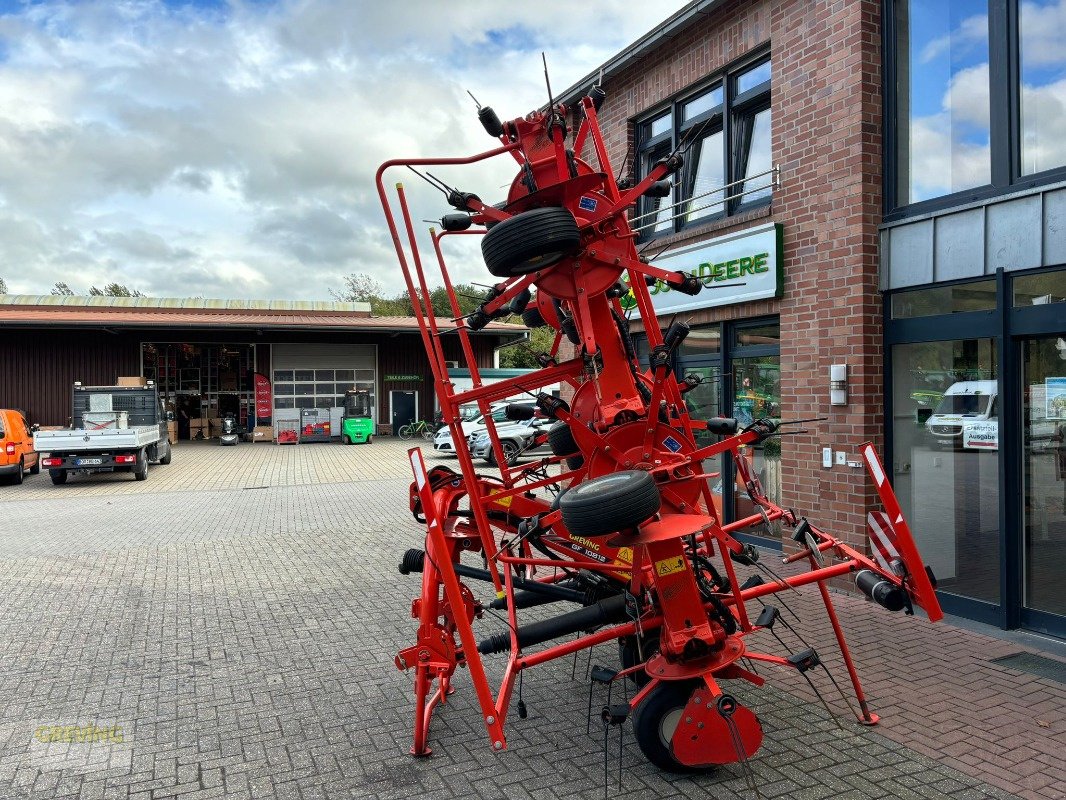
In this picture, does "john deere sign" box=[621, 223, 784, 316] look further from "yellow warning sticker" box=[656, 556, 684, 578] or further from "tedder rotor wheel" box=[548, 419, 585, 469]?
"yellow warning sticker" box=[656, 556, 684, 578]

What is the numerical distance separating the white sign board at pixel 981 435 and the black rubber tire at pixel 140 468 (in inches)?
667

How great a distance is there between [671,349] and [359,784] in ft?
8.67

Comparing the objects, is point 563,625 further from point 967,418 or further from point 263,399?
point 263,399

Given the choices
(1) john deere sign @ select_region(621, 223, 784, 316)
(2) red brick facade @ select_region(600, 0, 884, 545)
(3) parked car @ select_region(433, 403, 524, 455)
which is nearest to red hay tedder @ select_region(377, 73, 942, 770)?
(2) red brick facade @ select_region(600, 0, 884, 545)

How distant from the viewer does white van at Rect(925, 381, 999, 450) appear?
592cm

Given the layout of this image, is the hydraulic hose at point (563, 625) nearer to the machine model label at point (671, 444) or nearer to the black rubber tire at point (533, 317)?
the machine model label at point (671, 444)

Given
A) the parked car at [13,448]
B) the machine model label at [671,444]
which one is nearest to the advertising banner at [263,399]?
the parked car at [13,448]

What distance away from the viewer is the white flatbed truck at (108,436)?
16.8 m

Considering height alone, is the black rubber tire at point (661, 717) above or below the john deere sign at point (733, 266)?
below

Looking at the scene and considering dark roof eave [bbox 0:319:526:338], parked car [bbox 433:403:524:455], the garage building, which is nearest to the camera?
parked car [bbox 433:403:524:455]

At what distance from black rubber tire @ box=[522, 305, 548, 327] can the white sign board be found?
3.61 m

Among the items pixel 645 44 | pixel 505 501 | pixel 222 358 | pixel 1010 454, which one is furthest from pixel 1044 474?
pixel 222 358

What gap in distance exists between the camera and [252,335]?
2953 centimetres

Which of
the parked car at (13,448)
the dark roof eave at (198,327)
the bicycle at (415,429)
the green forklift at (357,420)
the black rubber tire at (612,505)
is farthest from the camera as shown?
the bicycle at (415,429)
